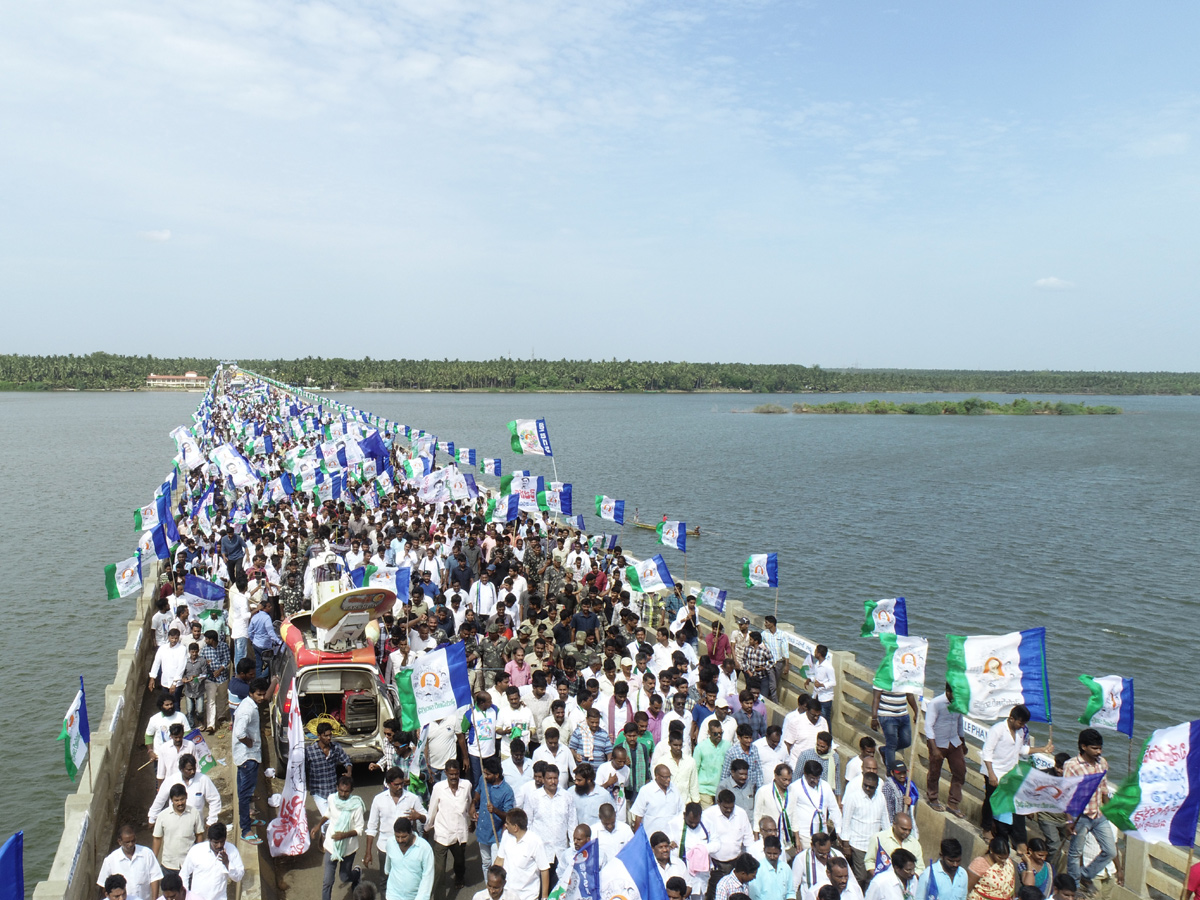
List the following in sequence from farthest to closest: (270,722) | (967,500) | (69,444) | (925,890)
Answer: (69,444) → (967,500) → (270,722) → (925,890)

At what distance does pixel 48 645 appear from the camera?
20000mm

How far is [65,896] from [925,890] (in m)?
6.67

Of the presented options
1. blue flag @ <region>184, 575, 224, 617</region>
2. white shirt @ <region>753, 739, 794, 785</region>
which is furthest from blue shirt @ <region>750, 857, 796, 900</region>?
blue flag @ <region>184, 575, 224, 617</region>

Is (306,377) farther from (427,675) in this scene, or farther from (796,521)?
(427,675)

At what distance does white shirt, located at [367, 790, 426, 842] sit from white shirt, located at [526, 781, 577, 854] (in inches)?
43.1

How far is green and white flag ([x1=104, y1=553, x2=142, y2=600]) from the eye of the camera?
13.6m

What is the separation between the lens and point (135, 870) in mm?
6594

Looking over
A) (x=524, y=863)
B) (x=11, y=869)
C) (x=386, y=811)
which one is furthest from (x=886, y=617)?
(x=11, y=869)

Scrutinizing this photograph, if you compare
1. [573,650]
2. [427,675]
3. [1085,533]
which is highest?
[427,675]

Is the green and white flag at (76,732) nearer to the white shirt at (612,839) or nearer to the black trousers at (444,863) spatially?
the black trousers at (444,863)

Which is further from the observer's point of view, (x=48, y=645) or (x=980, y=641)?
(x=48, y=645)

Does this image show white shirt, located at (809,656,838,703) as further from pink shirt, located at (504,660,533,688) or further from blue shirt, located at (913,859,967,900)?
blue shirt, located at (913,859,967,900)

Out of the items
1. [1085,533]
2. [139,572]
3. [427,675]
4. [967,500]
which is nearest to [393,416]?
[967,500]

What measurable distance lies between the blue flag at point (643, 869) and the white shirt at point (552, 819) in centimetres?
135
